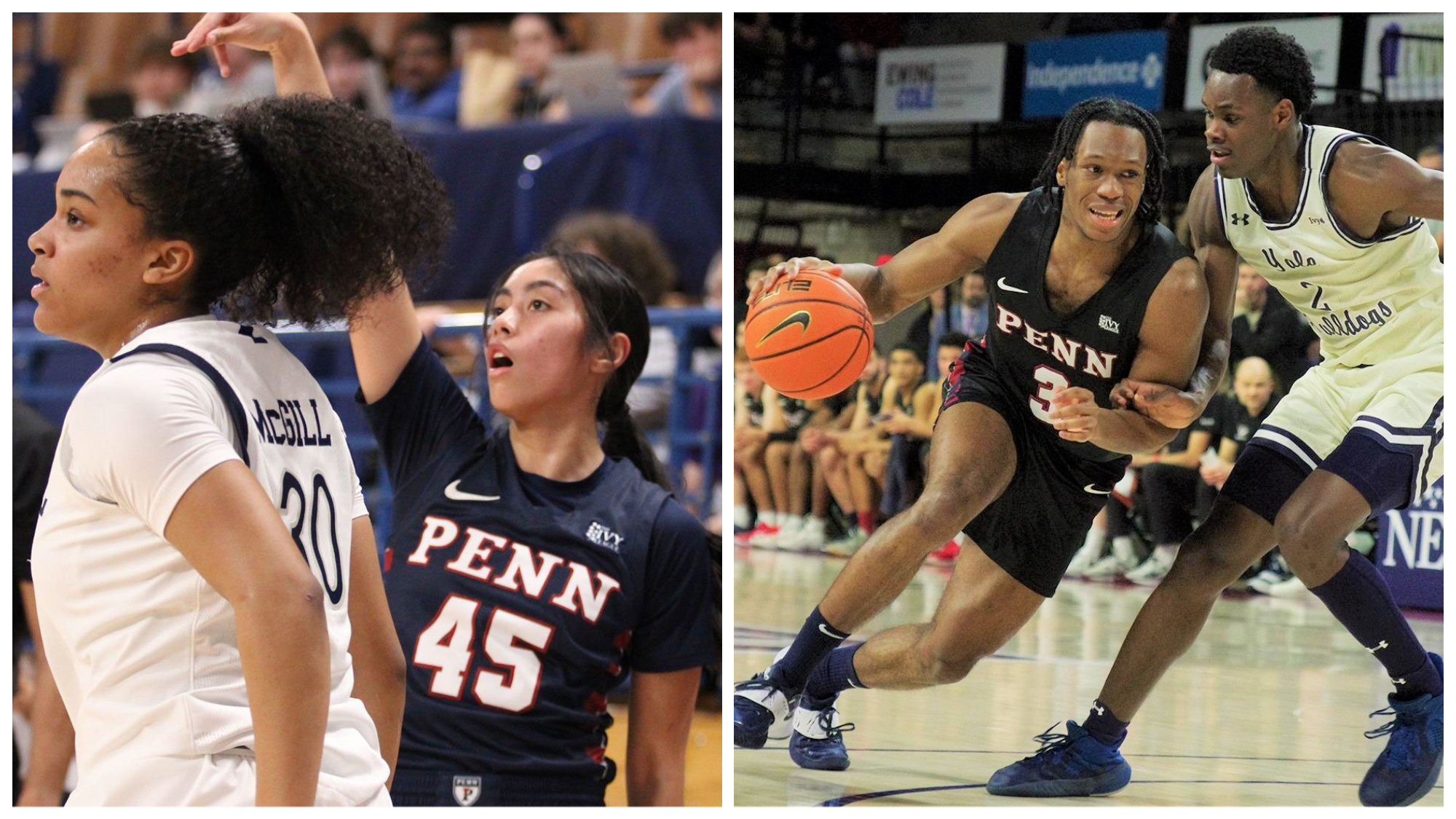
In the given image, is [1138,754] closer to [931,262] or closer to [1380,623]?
[1380,623]

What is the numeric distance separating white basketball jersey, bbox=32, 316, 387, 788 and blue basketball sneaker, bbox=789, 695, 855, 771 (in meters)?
1.64

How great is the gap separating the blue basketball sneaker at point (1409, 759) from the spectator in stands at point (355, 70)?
214 inches

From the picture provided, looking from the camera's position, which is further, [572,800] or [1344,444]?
[1344,444]

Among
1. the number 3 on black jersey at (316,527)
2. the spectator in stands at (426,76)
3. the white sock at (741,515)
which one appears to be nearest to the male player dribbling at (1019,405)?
the white sock at (741,515)

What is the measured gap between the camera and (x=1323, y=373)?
10.2ft

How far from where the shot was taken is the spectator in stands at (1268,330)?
121 inches

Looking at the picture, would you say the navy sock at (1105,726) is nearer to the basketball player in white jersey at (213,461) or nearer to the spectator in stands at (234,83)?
the basketball player in white jersey at (213,461)

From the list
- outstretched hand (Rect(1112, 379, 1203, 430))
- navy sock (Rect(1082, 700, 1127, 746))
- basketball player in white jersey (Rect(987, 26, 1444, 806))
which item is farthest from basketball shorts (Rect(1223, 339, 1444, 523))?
navy sock (Rect(1082, 700, 1127, 746))

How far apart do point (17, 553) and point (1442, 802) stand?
375 centimetres

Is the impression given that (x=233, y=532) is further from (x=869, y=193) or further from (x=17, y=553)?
(x=17, y=553)

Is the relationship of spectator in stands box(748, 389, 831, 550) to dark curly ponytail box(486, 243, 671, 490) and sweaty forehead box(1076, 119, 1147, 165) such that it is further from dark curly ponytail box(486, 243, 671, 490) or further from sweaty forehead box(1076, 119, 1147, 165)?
sweaty forehead box(1076, 119, 1147, 165)

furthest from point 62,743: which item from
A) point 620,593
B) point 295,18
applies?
point 295,18
